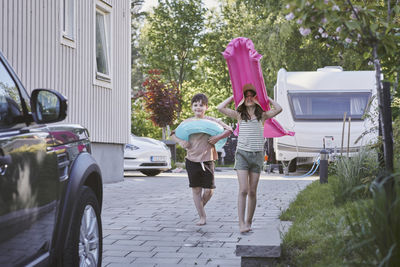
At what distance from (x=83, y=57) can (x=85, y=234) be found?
10.3 meters

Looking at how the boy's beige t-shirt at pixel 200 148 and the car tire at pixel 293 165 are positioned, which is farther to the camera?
the car tire at pixel 293 165

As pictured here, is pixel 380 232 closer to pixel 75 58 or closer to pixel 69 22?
pixel 75 58

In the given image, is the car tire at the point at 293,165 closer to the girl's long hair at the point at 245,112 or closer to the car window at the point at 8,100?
the girl's long hair at the point at 245,112

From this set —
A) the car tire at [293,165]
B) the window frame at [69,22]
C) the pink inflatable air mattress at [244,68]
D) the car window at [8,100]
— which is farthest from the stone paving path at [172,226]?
the car tire at [293,165]

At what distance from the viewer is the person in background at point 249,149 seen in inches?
282

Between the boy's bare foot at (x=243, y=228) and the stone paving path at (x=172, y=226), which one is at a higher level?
the boy's bare foot at (x=243, y=228)

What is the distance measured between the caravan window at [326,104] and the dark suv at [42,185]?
15030mm

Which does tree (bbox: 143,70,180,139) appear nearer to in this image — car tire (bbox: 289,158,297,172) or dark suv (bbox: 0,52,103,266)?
car tire (bbox: 289,158,297,172)

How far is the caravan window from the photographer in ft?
62.5

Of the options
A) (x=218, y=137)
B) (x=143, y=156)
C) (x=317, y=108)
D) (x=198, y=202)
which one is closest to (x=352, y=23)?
(x=218, y=137)

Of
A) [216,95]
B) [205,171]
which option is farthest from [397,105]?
[216,95]

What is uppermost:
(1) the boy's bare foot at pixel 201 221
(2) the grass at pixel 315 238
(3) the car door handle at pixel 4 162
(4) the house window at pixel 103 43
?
(4) the house window at pixel 103 43

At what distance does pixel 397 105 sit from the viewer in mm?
9500

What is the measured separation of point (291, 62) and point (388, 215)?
2930 cm
